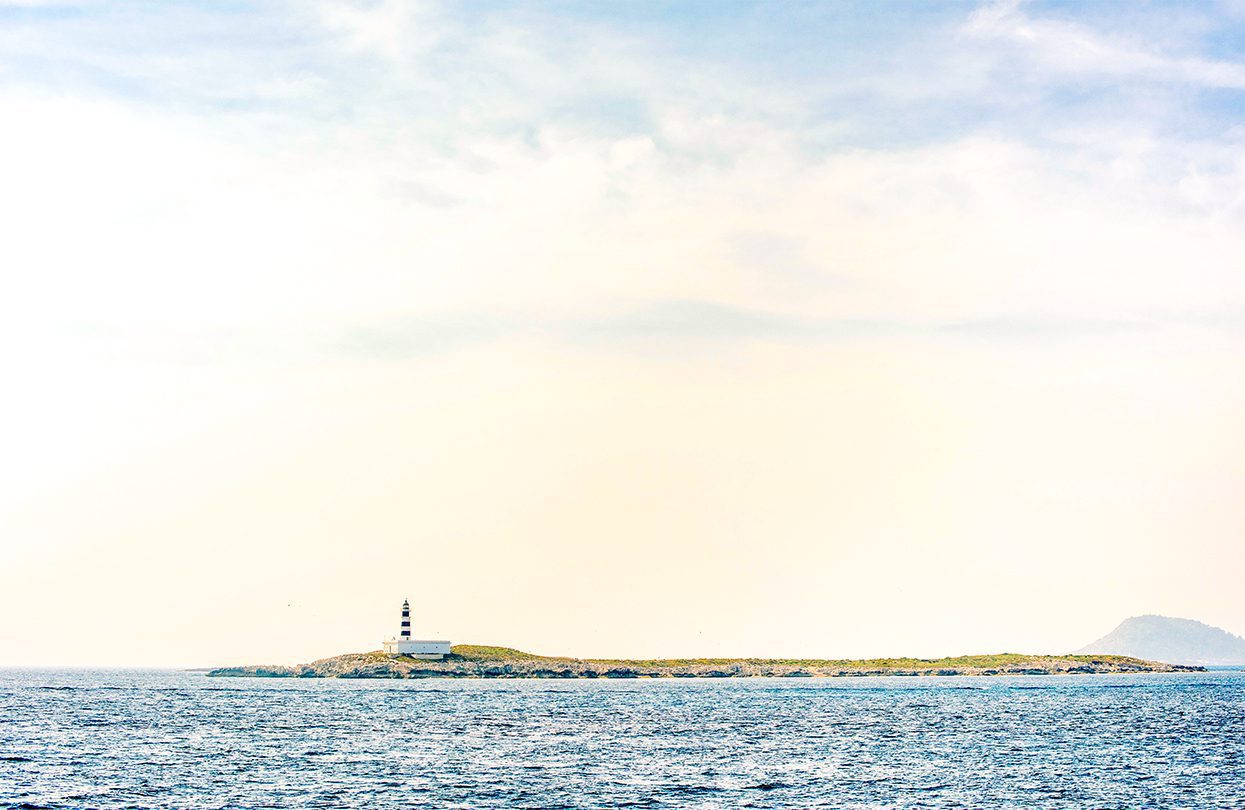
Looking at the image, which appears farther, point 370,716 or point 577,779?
point 370,716

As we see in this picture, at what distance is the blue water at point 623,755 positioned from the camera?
52844 millimetres

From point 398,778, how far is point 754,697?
91.9 metres

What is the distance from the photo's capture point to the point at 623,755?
70.1 meters

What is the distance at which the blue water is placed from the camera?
173 feet

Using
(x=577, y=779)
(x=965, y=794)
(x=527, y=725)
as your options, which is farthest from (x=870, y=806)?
(x=527, y=725)

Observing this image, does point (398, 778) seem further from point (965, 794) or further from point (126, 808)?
point (965, 794)

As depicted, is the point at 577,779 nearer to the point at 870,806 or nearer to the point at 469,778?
the point at 469,778

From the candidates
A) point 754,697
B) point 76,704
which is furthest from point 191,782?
point 754,697

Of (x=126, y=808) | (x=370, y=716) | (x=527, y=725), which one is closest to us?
(x=126, y=808)

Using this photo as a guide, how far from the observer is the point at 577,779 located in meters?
58.6

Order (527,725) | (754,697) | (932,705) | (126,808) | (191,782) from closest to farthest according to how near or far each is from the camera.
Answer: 1. (126,808)
2. (191,782)
3. (527,725)
4. (932,705)
5. (754,697)

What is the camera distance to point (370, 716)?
343 ft

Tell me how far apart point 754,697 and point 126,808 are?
105 metres

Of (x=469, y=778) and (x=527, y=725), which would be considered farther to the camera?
(x=527, y=725)
